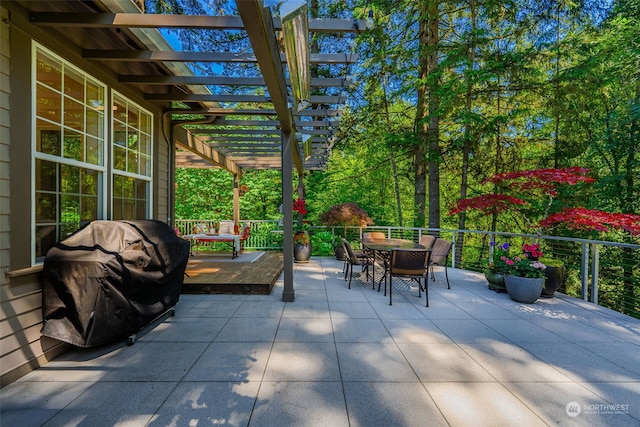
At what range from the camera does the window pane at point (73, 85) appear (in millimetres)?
2662

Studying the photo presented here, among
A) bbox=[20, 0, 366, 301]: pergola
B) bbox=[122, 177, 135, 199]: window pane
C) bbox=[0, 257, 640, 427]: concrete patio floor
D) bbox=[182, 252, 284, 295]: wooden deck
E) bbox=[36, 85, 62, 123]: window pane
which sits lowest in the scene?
bbox=[0, 257, 640, 427]: concrete patio floor

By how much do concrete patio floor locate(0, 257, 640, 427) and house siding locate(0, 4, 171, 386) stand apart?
8.6 inches

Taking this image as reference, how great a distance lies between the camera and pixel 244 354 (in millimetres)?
2479

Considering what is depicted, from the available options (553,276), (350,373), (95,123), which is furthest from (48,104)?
(553,276)

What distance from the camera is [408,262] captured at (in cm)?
398

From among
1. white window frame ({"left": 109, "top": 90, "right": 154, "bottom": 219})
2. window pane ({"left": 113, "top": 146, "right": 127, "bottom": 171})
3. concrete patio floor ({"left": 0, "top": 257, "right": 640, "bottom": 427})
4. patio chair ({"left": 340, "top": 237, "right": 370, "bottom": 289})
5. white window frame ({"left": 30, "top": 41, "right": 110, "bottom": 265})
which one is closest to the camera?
concrete patio floor ({"left": 0, "top": 257, "right": 640, "bottom": 427})

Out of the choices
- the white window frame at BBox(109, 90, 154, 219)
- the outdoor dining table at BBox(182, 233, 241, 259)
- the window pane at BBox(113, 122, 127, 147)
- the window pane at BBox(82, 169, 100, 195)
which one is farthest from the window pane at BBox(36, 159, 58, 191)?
the outdoor dining table at BBox(182, 233, 241, 259)

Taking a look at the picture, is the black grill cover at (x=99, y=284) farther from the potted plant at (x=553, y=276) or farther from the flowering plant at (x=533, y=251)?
the potted plant at (x=553, y=276)

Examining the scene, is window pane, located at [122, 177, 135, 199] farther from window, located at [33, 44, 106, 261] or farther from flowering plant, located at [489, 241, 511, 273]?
flowering plant, located at [489, 241, 511, 273]

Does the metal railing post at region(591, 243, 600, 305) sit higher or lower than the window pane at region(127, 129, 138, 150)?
lower

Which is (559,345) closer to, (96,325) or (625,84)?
(96,325)

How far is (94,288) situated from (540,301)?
540cm

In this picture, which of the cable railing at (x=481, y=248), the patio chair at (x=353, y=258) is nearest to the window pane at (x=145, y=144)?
the patio chair at (x=353, y=258)

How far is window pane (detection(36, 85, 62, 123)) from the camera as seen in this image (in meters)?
2.36
